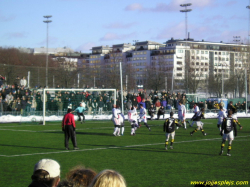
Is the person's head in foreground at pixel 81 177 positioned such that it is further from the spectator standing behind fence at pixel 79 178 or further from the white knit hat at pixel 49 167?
the white knit hat at pixel 49 167

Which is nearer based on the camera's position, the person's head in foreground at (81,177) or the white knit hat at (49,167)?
the person's head in foreground at (81,177)

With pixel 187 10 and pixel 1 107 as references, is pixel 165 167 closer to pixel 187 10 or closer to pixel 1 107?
pixel 1 107

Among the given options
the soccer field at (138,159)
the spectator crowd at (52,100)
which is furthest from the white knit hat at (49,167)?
the spectator crowd at (52,100)

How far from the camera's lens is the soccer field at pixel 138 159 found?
11577 mm

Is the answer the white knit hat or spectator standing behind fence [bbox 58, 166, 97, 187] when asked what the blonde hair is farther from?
the white knit hat

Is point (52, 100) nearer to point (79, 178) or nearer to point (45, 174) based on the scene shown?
point (45, 174)

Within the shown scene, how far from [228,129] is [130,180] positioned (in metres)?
6.22

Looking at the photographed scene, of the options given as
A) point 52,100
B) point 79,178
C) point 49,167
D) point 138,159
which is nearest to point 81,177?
point 79,178

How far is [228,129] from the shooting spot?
16.0 m

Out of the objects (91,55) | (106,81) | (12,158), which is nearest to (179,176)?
(12,158)

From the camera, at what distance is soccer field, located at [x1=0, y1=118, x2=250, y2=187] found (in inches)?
456

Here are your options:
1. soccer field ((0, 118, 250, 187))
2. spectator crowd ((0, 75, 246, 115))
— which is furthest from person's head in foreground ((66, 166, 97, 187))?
spectator crowd ((0, 75, 246, 115))

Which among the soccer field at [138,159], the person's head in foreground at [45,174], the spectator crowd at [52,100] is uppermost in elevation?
the spectator crowd at [52,100]

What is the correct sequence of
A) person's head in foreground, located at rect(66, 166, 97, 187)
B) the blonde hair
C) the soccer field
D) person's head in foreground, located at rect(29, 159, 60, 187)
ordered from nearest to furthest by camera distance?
the blonde hair → person's head in foreground, located at rect(66, 166, 97, 187) → person's head in foreground, located at rect(29, 159, 60, 187) → the soccer field
